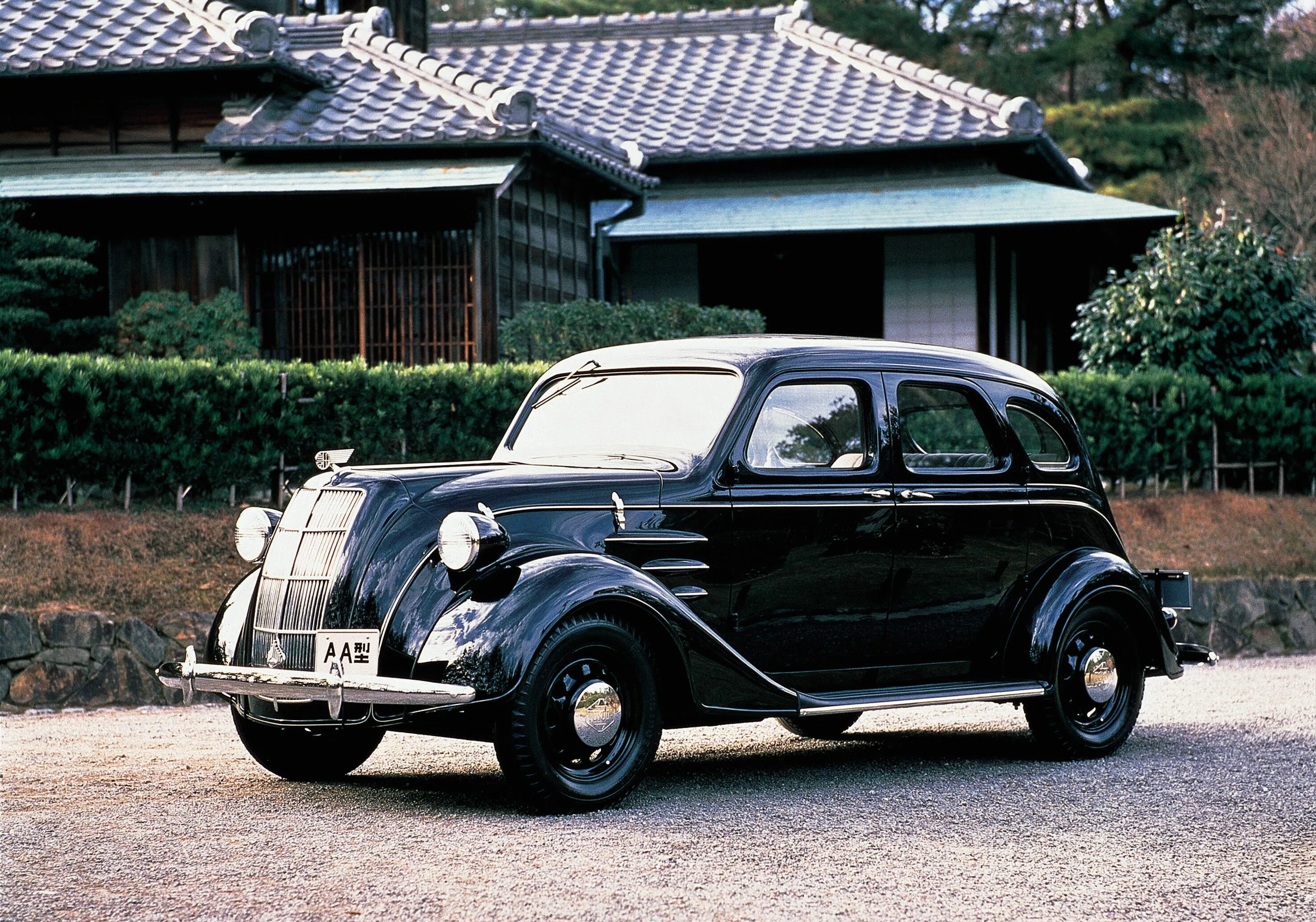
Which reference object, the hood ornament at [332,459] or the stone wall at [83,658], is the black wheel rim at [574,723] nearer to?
the hood ornament at [332,459]

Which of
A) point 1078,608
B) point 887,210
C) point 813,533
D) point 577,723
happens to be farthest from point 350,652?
point 887,210

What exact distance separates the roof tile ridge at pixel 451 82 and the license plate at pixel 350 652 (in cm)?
1106

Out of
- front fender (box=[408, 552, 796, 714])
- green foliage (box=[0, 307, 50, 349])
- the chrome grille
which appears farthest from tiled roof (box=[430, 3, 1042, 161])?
the chrome grille

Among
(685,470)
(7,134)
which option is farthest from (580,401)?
(7,134)

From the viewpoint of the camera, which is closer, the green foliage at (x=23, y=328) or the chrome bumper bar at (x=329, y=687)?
the chrome bumper bar at (x=329, y=687)

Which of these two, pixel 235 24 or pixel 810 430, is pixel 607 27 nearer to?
pixel 235 24

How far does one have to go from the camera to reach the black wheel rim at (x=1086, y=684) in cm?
763

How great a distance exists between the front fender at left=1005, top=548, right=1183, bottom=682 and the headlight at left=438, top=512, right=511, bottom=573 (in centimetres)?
278

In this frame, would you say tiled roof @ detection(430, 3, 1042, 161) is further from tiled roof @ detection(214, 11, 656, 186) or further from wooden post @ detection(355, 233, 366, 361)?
wooden post @ detection(355, 233, 366, 361)

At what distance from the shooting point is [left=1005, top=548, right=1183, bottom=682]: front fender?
746cm

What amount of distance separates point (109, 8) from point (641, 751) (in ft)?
48.4

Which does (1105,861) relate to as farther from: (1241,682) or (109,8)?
(109,8)

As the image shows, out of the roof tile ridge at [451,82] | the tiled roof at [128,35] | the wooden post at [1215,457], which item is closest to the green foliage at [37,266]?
the tiled roof at [128,35]

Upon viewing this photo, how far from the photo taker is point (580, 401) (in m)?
7.45
